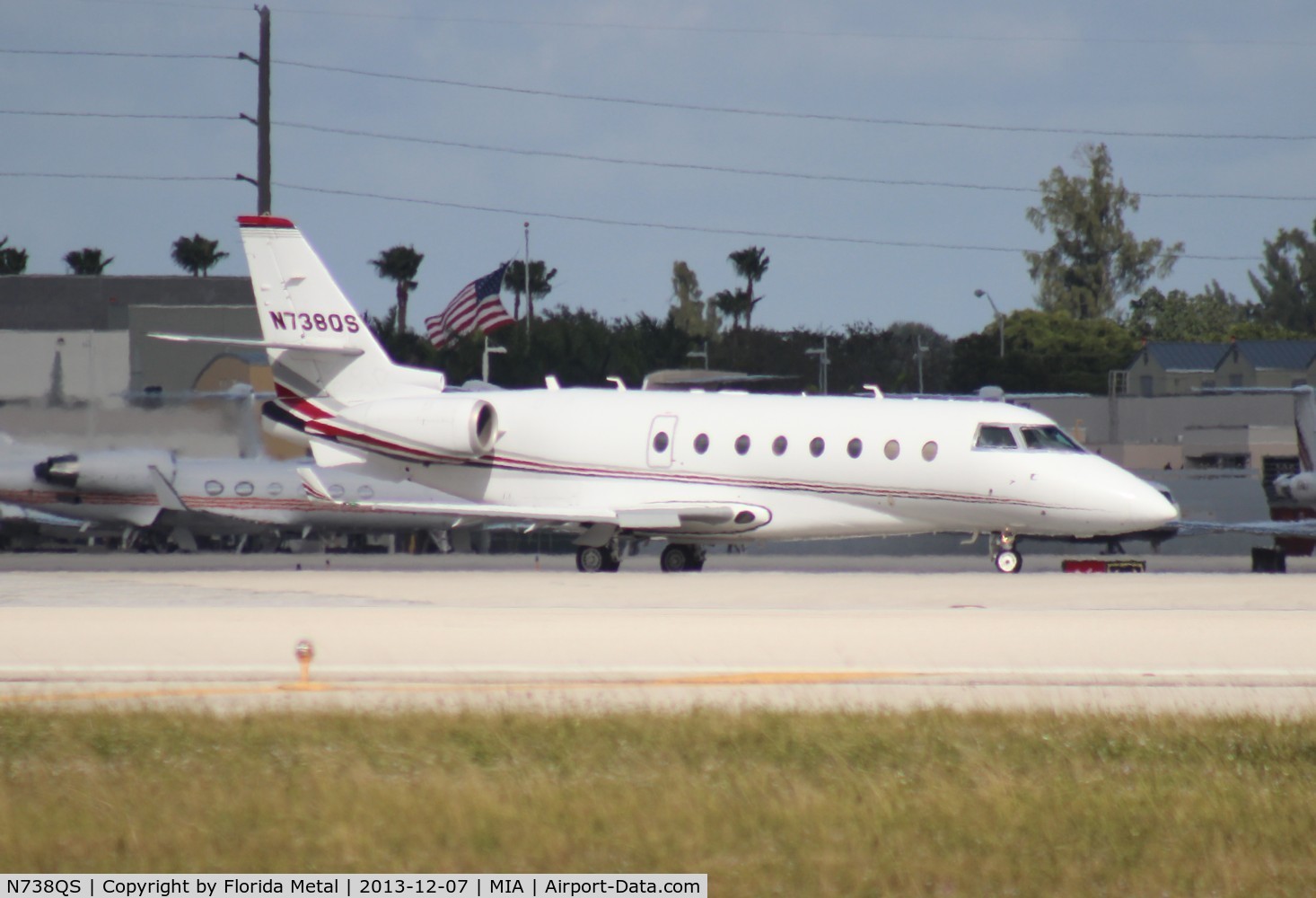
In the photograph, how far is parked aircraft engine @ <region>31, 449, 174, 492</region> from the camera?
40531 mm

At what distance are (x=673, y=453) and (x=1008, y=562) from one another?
5929mm

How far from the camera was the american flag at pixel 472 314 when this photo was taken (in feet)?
139

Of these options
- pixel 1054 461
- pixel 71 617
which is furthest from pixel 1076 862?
pixel 1054 461

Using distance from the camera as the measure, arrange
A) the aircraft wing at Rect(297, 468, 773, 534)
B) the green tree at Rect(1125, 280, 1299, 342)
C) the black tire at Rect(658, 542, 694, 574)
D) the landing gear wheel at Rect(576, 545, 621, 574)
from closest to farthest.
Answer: the aircraft wing at Rect(297, 468, 773, 534)
the landing gear wheel at Rect(576, 545, 621, 574)
the black tire at Rect(658, 542, 694, 574)
the green tree at Rect(1125, 280, 1299, 342)

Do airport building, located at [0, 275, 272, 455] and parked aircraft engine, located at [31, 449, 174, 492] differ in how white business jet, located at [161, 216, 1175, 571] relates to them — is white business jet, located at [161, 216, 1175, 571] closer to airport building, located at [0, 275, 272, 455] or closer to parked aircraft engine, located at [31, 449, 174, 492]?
airport building, located at [0, 275, 272, 455]

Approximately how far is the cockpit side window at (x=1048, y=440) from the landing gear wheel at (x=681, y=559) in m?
6.34

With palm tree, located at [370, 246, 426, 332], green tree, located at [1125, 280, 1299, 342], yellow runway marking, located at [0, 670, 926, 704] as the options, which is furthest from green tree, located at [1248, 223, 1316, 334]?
yellow runway marking, located at [0, 670, 926, 704]

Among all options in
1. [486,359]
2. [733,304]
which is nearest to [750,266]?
[733,304]

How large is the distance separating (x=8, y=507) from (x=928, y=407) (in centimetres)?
2632

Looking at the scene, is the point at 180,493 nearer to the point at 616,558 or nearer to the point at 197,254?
the point at 616,558

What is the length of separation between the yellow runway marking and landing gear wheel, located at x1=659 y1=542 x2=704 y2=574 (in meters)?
16.7

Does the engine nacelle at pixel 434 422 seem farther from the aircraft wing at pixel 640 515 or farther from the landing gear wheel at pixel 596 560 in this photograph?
the landing gear wheel at pixel 596 560

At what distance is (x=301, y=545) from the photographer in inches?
1762
